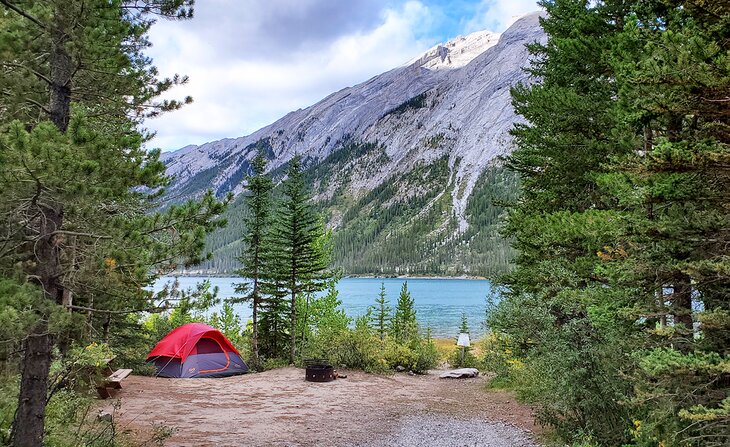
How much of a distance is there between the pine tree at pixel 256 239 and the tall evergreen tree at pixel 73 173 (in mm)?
12559

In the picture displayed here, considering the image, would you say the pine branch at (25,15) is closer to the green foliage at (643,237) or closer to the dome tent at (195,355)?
the green foliage at (643,237)

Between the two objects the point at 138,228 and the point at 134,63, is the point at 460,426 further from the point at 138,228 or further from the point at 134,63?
the point at 134,63

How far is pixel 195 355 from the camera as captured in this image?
1620 centimetres

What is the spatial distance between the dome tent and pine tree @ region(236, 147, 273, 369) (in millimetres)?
1563

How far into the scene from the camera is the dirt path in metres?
8.71

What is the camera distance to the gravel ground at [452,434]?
8.38 meters

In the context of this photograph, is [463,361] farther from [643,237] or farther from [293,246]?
[643,237]

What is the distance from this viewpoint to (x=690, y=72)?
419cm

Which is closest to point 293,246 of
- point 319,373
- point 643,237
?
point 319,373

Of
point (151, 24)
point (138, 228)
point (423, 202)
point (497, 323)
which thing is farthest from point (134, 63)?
point (423, 202)

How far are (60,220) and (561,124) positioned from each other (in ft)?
30.1

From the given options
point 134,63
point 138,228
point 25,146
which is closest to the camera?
point 25,146

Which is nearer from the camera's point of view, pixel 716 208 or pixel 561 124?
pixel 716 208

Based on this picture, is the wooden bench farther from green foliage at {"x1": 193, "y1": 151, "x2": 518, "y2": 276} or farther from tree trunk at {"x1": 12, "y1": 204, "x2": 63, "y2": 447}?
green foliage at {"x1": 193, "y1": 151, "x2": 518, "y2": 276}
